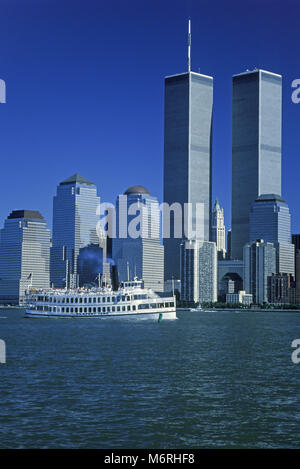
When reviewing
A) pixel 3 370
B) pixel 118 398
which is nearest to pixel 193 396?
pixel 118 398

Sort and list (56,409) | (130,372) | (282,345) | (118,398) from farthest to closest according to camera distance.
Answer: (282,345) → (130,372) → (118,398) → (56,409)

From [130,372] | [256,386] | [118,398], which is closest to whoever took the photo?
[118,398]

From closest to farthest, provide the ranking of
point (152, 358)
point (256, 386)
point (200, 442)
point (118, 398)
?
point (200, 442), point (118, 398), point (256, 386), point (152, 358)

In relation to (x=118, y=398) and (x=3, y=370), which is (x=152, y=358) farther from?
(x=118, y=398)

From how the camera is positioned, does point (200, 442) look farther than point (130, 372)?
No

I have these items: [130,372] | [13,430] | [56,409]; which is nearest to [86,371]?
[130,372]
